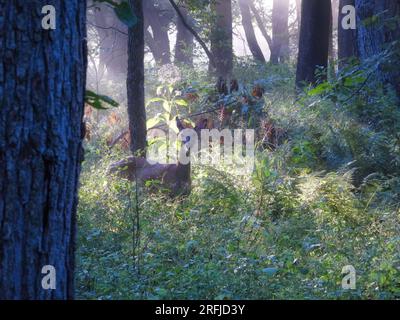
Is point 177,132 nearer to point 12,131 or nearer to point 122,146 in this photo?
point 122,146

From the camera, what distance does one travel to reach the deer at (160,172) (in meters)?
7.89

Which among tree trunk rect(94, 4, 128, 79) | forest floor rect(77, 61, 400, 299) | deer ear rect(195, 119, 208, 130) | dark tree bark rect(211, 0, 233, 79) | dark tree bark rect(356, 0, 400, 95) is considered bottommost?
forest floor rect(77, 61, 400, 299)

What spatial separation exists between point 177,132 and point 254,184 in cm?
207

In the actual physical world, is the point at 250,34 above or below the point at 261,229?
above

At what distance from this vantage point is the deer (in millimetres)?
7891

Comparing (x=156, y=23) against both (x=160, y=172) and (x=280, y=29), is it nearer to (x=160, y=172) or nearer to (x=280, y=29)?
(x=280, y=29)

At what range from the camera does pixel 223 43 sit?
18.2 meters

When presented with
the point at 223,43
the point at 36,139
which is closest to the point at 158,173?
the point at 36,139

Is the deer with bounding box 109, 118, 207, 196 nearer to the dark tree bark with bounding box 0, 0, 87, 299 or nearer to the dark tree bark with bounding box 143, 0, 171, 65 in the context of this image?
the dark tree bark with bounding box 0, 0, 87, 299

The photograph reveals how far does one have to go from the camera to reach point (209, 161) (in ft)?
28.0

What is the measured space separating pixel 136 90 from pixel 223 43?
9721mm

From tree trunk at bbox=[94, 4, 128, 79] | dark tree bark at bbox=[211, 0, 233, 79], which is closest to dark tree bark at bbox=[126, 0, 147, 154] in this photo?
dark tree bark at bbox=[211, 0, 233, 79]

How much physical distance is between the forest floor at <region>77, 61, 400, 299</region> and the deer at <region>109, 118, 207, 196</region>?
16 cm

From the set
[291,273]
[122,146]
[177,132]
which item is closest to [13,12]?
[291,273]
